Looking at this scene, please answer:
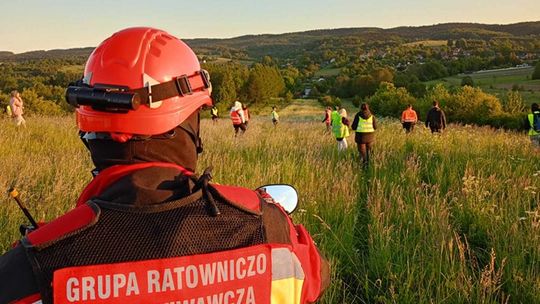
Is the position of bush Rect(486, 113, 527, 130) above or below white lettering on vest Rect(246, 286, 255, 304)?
below

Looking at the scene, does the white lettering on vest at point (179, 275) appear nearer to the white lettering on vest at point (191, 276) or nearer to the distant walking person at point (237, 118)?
the white lettering on vest at point (191, 276)

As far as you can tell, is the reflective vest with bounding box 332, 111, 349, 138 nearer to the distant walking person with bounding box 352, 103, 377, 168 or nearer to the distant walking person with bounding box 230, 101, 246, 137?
the distant walking person with bounding box 352, 103, 377, 168

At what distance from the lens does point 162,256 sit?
1.40 meters

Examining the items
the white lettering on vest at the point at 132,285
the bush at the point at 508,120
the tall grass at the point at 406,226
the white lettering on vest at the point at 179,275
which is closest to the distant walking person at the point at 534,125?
the tall grass at the point at 406,226

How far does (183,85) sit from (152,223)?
61 cm

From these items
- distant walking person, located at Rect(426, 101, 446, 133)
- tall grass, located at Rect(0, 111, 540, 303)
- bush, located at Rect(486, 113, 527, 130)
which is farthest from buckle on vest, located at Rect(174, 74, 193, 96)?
bush, located at Rect(486, 113, 527, 130)

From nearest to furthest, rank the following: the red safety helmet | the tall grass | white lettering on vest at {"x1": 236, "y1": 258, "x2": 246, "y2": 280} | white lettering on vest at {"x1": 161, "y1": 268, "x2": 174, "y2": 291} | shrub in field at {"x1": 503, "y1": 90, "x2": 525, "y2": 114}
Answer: white lettering on vest at {"x1": 161, "y1": 268, "x2": 174, "y2": 291} → white lettering on vest at {"x1": 236, "y1": 258, "x2": 246, "y2": 280} → the red safety helmet → the tall grass → shrub in field at {"x1": 503, "y1": 90, "x2": 525, "y2": 114}

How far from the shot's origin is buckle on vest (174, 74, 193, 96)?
178 cm

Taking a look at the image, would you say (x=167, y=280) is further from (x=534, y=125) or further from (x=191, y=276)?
(x=534, y=125)

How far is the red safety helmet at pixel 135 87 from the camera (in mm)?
1660

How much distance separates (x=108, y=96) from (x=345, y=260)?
330cm

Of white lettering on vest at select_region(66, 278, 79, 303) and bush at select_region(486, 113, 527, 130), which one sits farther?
bush at select_region(486, 113, 527, 130)

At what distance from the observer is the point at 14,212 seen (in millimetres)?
4836

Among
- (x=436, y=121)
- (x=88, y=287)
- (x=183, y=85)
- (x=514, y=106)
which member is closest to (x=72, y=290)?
(x=88, y=287)
